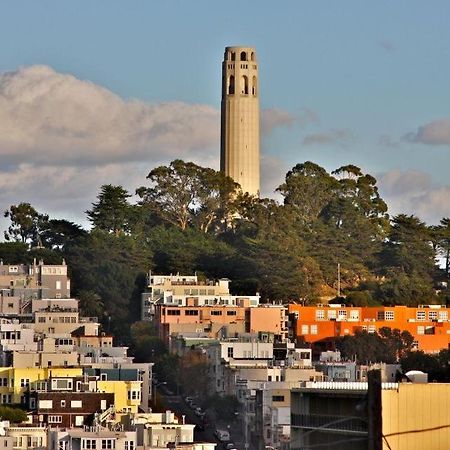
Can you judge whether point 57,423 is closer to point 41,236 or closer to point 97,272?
point 97,272

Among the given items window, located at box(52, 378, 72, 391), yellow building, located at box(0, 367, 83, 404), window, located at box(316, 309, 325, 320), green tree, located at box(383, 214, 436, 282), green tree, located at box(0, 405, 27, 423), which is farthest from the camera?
green tree, located at box(383, 214, 436, 282)

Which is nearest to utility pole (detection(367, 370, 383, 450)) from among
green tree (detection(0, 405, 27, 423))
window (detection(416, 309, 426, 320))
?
green tree (detection(0, 405, 27, 423))

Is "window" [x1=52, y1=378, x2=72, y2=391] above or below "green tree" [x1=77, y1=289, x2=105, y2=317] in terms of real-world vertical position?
below

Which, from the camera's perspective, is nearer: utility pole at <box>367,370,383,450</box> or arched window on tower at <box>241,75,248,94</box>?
utility pole at <box>367,370,383,450</box>

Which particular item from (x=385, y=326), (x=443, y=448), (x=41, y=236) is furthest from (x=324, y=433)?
(x=41, y=236)

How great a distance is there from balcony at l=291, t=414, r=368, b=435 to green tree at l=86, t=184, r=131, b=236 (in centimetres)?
10631

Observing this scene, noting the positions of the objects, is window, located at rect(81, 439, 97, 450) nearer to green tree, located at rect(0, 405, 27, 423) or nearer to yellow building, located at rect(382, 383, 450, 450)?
green tree, located at rect(0, 405, 27, 423)

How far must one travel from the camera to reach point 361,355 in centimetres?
11662

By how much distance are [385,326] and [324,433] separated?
9268 cm

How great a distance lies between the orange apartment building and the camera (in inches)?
4897

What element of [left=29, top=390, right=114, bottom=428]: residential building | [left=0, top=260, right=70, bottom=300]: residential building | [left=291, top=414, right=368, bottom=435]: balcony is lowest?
[left=291, top=414, right=368, bottom=435]: balcony

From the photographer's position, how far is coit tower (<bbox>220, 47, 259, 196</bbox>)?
145500 millimetres

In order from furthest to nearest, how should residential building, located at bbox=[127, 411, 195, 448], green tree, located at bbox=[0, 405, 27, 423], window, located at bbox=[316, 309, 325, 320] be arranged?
window, located at bbox=[316, 309, 325, 320] → green tree, located at bbox=[0, 405, 27, 423] → residential building, located at bbox=[127, 411, 195, 448]

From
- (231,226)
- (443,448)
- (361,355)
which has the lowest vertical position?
(443,448)
